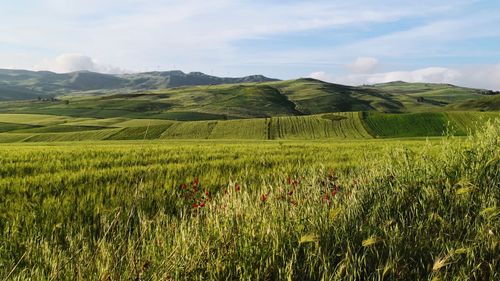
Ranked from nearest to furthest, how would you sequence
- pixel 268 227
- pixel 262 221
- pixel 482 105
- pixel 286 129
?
pixel 268 227, pixel 262 221, pixel 286 129, pixel 482 105

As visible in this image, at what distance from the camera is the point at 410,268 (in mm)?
4176

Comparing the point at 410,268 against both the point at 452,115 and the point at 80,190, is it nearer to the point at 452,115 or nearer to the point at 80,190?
the point at 80,190

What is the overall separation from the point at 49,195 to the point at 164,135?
229 feet

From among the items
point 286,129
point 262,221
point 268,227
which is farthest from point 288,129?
point 268,227

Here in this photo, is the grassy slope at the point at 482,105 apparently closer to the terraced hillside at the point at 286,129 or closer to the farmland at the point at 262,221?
the terraced hillside at the point at 286,129

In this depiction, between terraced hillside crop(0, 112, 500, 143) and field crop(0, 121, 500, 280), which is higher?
field crop(0, 121, 500, 280)

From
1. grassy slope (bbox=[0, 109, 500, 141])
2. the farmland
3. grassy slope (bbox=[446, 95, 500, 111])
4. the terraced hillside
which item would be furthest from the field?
grassy slope (bbox=[446, 95, 500, 111])

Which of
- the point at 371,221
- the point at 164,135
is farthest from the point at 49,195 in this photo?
the point at 164,135

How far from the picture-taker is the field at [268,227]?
3529mm

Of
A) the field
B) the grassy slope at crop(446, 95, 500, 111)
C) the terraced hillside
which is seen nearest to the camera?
the field

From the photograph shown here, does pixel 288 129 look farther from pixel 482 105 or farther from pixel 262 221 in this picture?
pixel 482 105

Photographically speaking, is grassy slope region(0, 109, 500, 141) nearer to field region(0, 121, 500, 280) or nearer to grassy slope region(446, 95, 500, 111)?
field region(0, 121, 500, 280)

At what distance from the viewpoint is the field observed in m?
3.53

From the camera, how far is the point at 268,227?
4.05 m
